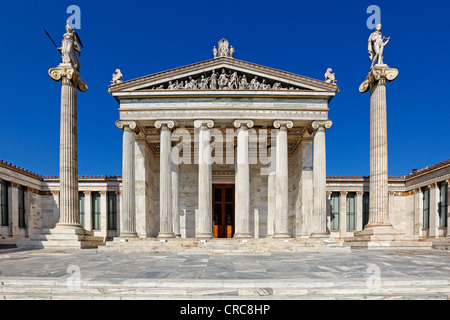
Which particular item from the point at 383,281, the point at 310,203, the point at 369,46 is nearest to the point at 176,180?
the point at 310,203

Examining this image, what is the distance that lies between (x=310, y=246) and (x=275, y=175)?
23.7 ft

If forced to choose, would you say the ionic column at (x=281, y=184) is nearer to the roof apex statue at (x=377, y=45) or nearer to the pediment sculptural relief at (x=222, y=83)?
the pediment sculptural relief at (x=222, y=83)

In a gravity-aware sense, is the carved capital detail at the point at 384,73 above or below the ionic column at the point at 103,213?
above

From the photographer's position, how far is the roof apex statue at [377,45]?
2638cm

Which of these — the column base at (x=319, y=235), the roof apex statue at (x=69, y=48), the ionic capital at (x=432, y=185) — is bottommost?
the column base at (x=319, y=235)

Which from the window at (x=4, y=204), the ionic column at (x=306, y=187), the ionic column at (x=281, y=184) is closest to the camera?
the ionic column at (x=281, y=184)

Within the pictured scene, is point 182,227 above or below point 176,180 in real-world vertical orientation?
below

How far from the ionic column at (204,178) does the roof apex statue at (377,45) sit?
14.3 meters

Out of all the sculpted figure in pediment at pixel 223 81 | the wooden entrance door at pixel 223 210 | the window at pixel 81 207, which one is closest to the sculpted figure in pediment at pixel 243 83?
the sculpted figure in pediment at pixel 223 81

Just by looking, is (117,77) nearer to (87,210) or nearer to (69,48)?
(69,48)

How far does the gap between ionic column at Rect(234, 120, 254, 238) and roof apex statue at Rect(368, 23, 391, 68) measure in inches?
451

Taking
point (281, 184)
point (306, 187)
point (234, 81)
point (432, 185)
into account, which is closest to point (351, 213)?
point (432, 185)
